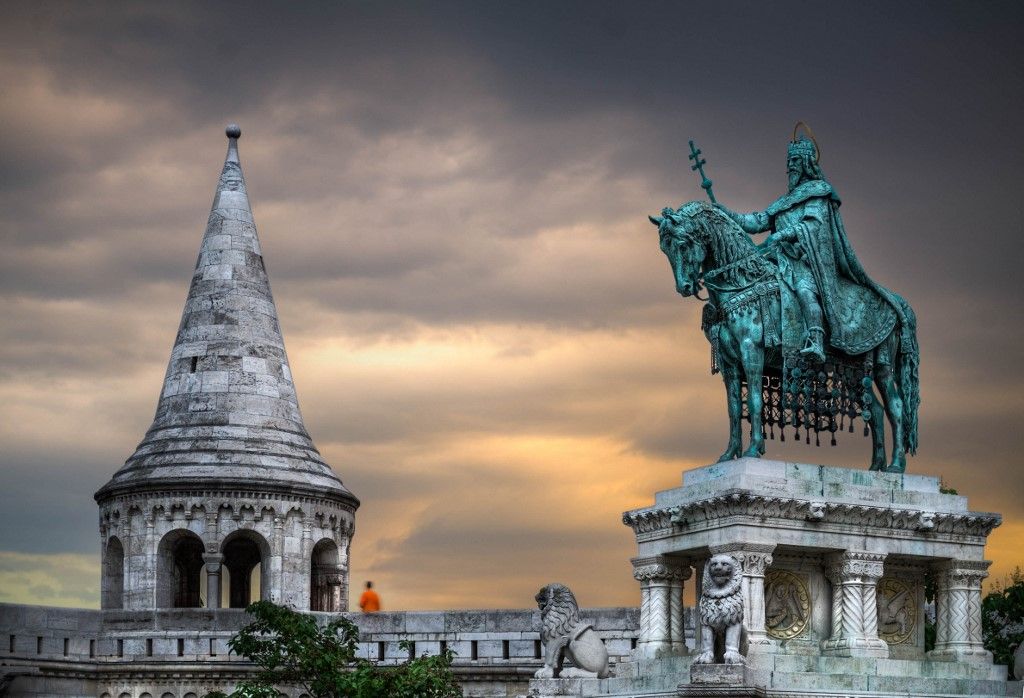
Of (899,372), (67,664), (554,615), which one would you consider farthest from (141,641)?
(899,372)

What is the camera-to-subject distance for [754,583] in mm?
25844

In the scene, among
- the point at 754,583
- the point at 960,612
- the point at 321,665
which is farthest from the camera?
the point at 321,665

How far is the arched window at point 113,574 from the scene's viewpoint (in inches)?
1812

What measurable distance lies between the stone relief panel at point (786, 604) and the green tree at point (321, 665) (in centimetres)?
934

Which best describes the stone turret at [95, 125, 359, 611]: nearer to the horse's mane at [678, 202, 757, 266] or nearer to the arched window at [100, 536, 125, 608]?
the arched window at [100, 536, 125, 608]

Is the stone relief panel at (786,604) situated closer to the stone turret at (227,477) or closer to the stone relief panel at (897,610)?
the stone relief panel at (897,610)

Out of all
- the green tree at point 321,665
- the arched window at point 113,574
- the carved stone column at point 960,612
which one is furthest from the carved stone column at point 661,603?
the arched window at point 113,574

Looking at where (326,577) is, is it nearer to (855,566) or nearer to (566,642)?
(566,642)

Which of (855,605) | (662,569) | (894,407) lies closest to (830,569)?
(855,605)

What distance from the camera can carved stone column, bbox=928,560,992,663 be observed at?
89.0 ft

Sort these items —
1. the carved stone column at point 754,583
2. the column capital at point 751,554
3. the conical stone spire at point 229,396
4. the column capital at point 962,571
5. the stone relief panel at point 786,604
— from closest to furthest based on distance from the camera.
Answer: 1. the carved stone column at point 754,583
2. the column capital at point 751,554
3. the stone relief panel at point 786,604
4. the column capital at point 962,571
5. the conical stone spire at point 229,396

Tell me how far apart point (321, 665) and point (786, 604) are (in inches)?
480

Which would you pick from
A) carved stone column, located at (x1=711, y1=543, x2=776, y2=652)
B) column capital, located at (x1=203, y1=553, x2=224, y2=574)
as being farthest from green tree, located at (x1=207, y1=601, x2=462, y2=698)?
carved stone column, located at (x1=711, y1=543, x2=776, y2=652)

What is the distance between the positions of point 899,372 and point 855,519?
2416 millimetres
